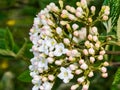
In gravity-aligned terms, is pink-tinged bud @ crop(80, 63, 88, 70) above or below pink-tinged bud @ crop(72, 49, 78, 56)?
below

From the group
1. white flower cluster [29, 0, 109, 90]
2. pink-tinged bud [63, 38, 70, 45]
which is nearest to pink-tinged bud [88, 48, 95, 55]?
white flower cluster [29, 0, 109, 90]

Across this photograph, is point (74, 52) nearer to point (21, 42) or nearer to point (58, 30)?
point (58, 30)

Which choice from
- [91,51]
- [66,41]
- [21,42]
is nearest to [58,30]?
[66,41]

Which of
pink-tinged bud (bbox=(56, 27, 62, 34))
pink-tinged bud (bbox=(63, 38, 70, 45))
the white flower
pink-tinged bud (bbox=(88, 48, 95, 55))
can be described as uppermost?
pink-tinged bud (bbox=(56, 27, 62, 34))

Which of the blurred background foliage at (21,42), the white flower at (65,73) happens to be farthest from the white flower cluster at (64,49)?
the blurred background foliage at (21,42)

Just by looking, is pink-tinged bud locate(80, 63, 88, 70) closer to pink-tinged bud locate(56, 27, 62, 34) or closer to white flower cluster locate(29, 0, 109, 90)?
white flower cluster locate(29, 0, 109, 90)
